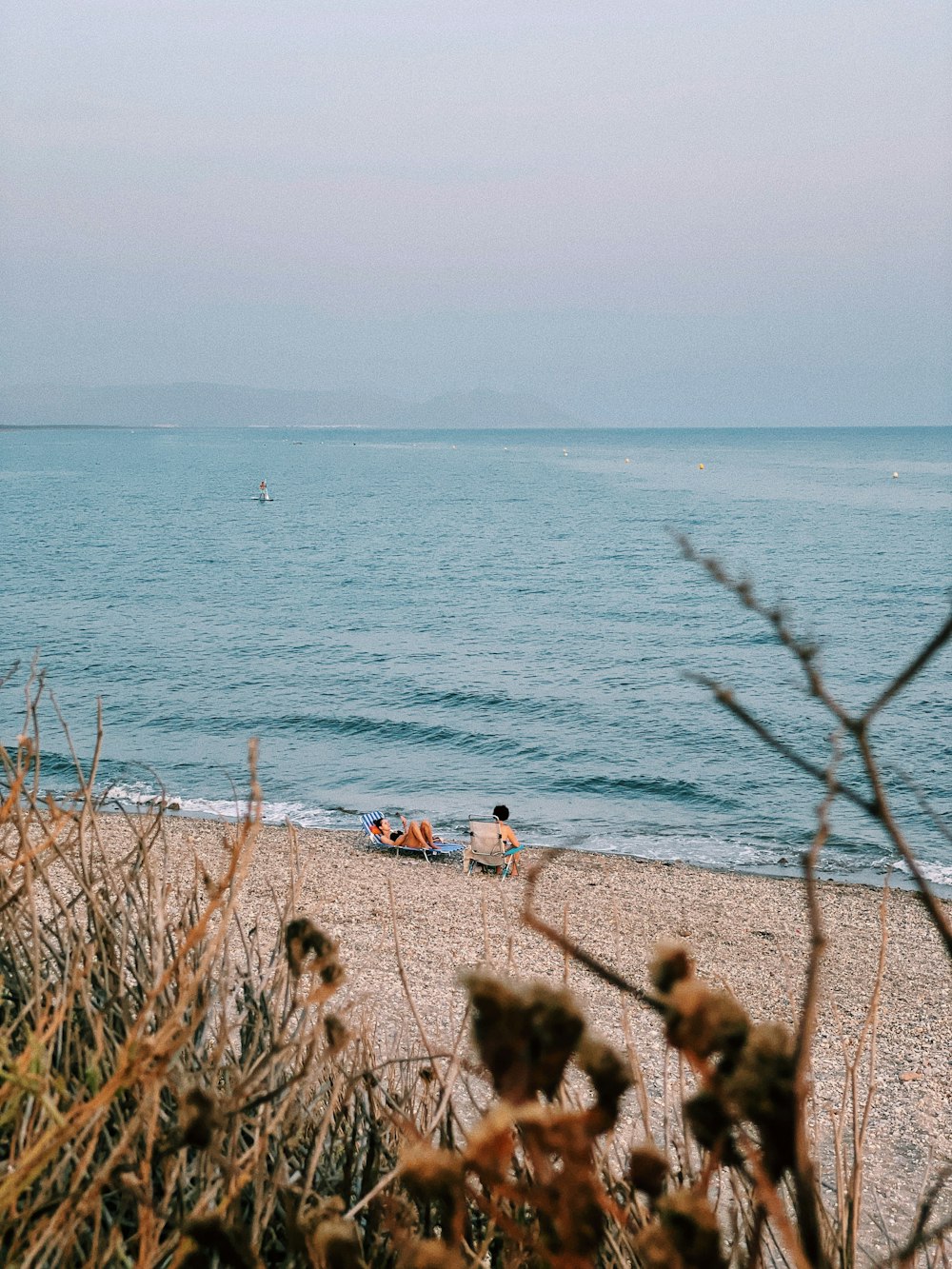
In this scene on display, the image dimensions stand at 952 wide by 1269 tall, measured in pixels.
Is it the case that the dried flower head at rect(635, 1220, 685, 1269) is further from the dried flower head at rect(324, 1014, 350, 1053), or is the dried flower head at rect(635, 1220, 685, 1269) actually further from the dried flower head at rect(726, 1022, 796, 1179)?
the dried flower head at rect(324, 1014, 350, 1053)

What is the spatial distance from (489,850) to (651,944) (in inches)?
162

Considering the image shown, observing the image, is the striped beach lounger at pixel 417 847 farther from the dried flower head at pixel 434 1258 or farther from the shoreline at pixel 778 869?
the dried flower head at pixel 434 1258

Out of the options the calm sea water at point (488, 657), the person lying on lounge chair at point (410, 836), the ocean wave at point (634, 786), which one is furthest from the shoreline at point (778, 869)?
the ocean wave at point (634, 786)

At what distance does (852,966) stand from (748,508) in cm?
6958

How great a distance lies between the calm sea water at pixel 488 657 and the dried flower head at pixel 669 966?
0.34 m

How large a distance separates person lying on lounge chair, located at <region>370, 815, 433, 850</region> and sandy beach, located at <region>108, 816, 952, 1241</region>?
24 centimetres

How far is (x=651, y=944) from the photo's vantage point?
396 inches

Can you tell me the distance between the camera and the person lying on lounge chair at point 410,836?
15070mm

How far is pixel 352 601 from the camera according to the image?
41062 mm

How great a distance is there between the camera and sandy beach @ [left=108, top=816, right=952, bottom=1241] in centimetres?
705

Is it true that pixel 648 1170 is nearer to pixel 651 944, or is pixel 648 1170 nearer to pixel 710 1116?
pixel 710 1116

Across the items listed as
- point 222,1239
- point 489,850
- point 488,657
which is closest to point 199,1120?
point 222,1239

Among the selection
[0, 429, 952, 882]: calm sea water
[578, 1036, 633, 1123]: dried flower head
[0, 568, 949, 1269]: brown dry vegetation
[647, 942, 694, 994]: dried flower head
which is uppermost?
[647, 942, 694, 994]: dried flower head

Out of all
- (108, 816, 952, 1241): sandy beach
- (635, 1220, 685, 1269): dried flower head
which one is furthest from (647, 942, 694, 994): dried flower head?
(108, 816, 952, 1241): sandy beach
